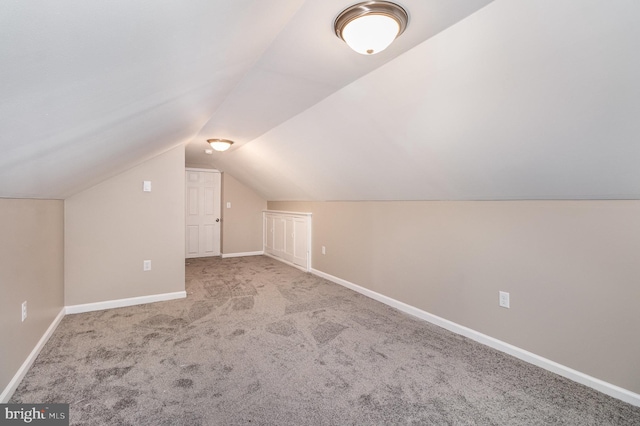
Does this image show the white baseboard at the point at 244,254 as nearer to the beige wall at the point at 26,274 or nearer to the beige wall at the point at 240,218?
the beige wall at the point at 240,218

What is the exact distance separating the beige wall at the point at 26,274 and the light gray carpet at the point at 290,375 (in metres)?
0.21

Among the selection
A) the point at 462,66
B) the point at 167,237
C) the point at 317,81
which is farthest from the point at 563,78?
the point at 167,237

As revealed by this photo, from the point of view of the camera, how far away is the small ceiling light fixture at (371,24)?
4.30ft

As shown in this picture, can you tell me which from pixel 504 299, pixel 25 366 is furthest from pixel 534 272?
pixel 25 366

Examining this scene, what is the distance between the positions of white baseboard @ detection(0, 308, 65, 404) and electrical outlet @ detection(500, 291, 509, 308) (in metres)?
3.39

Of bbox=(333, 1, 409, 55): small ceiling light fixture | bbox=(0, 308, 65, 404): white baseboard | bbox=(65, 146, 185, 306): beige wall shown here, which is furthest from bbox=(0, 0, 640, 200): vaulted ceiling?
bbox=(0, 308, 65, 404): white baseboard

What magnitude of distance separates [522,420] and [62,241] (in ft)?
13.7

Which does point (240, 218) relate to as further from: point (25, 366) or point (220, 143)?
point (25, 366)

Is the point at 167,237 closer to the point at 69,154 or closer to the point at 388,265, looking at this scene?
the point at 69,154

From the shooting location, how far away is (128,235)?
3537 millimetres

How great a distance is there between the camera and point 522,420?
1.68 metres

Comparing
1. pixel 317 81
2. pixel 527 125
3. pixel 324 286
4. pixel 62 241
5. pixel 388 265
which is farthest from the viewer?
pixel 324 286

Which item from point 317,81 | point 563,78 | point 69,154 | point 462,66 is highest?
point 317,81


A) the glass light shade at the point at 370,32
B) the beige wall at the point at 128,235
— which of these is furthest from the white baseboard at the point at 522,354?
the beige wall at the point at 128,235
